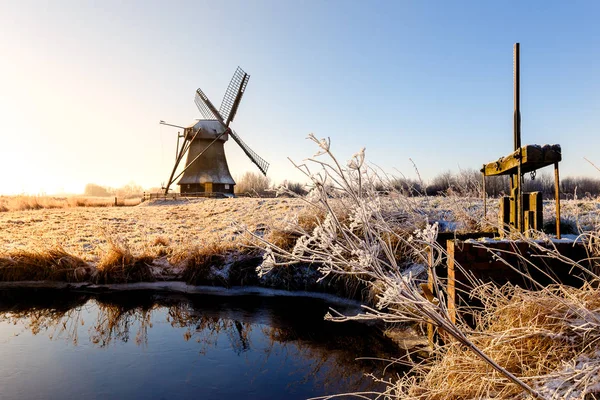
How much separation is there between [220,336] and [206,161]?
2241cm

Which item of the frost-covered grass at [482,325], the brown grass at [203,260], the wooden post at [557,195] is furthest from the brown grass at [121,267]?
the wooden post at [557,195]

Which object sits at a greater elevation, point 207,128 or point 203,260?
point 207,128

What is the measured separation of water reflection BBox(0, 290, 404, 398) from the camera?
4.26m

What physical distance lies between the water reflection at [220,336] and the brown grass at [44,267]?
1.50ft

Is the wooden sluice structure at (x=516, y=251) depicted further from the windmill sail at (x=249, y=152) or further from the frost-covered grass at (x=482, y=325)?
the windmill sail at (x=249, y=152)

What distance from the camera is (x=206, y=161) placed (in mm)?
27047

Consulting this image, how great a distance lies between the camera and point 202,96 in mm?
26453

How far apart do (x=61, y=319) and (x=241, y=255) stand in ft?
10.8

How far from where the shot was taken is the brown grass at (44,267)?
8.40 meters

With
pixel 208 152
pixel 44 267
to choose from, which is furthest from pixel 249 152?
pixel 44 267

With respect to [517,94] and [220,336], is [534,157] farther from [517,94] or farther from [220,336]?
[220,336]

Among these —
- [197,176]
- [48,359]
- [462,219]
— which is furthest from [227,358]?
[197,176]

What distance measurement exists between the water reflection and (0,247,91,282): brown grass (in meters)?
0.46

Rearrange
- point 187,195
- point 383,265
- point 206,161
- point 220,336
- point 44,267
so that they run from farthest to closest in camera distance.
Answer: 1. point 187,195
2. point 206,161
3. point 44,267
4. point 383,265
5. point 220,336
